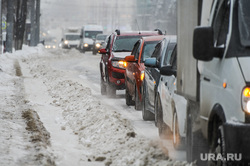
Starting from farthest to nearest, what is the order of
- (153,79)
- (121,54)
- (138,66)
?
(121,54) → (138,66) → (153,79)

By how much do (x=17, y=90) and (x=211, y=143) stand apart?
13.0m

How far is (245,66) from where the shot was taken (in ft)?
19.8

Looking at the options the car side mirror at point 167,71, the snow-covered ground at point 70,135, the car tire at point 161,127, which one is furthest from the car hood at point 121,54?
the car side mirror at point 167,71

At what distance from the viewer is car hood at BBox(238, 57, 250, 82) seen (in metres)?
5.95

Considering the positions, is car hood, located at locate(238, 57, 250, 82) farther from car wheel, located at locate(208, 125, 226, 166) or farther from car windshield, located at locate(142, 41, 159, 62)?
car windshield, located at locate(142, 41, 159, 62)

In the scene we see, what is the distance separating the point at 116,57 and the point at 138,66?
3.67m

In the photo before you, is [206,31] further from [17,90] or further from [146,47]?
[17,90]

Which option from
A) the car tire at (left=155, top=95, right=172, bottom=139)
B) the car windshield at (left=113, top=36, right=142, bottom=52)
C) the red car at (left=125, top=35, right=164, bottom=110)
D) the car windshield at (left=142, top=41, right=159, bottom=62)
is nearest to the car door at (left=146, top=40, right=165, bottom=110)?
the car tire at (left=155, top=95, right=172, bottom=139)

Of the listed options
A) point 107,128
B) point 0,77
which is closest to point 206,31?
point 107,128

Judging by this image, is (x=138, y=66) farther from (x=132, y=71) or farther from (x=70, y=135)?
(x=70, y=135)

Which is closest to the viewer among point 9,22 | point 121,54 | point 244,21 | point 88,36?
point 244,21

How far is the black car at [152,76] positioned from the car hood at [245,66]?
4.73 m

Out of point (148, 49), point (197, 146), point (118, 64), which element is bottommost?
point (197, 146)

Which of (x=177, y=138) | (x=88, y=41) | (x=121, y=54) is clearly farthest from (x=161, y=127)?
(x=88, y=41)
